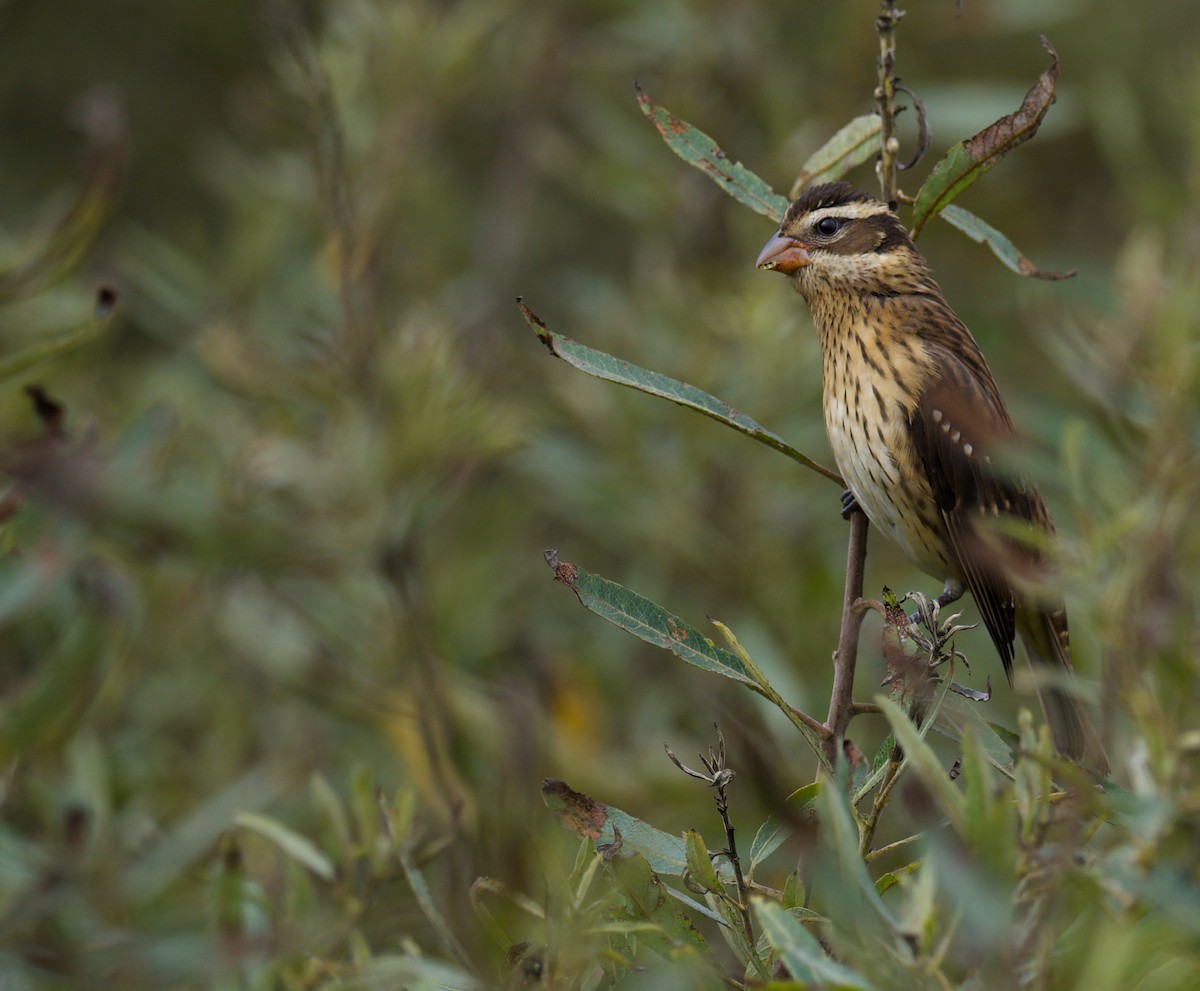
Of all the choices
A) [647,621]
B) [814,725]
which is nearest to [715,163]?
[647,621]

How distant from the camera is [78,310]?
3688 millimetres

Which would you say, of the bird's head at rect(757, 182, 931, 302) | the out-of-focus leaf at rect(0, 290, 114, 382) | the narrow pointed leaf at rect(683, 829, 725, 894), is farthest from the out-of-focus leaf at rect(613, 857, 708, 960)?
the bird's head at rect(757, 182, 931, 302)

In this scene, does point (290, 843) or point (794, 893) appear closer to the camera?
point (794, 893)

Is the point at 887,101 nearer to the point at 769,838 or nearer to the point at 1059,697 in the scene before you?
the point at 769,838

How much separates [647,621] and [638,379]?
0.25 m

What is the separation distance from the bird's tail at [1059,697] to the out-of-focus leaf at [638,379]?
0.73m

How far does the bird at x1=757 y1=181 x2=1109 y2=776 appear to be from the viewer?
2.61m

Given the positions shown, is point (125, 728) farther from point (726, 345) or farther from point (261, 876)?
point (726, 345)

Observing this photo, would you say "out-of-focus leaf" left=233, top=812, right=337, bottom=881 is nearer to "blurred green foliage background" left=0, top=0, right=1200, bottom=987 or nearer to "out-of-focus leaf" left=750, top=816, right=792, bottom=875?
"blurred green foliage background" left=0, top=0, right=1200, bottom=987

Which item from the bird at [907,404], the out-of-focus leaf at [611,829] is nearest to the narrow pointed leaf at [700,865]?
the out-of-focus leaf at [611,829]

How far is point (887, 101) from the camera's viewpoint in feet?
5.44

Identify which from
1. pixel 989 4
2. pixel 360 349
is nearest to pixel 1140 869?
pixel 360 349

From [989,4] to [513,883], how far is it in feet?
11.8

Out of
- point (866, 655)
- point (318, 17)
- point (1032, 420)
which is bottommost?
point (866, 655)
